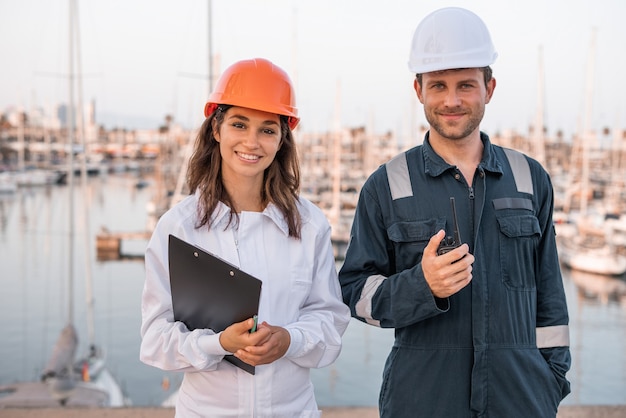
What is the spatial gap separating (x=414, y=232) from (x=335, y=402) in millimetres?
13097

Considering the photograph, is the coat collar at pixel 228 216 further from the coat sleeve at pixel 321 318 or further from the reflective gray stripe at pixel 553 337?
the reflective gray stripe at pixel 553 337

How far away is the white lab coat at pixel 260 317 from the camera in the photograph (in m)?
1.65

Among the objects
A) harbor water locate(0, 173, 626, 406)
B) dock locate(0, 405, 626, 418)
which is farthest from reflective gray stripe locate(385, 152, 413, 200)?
harbor water locate(0, 173, 626, 406)

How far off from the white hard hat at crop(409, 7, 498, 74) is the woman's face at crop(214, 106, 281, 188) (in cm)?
44

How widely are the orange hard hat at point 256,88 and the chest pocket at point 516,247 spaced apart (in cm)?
67

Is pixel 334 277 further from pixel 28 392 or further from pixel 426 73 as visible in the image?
pixel 28 392

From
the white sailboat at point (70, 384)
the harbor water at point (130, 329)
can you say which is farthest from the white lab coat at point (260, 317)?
the harbor water at point (130, 329)

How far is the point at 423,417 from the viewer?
1.77 meters

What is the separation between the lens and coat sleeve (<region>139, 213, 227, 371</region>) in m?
1.61

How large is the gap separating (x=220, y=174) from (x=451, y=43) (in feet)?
2.42

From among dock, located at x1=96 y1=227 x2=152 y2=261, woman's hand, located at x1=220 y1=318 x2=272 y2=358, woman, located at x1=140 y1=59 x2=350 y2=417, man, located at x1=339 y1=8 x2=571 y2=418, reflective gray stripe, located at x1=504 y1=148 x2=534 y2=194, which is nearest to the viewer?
woman's hand, located at x1=220 y1=318 x2=272 y2=358

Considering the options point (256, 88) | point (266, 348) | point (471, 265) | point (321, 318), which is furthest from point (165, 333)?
point (471, 265)

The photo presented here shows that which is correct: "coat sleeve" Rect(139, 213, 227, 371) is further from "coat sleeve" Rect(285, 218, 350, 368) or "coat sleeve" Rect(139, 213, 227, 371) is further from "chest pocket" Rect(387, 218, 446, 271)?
"chest pocket" Rect(387, 218, 446, 271)

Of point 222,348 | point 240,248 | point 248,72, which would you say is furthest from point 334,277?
point 248,72
